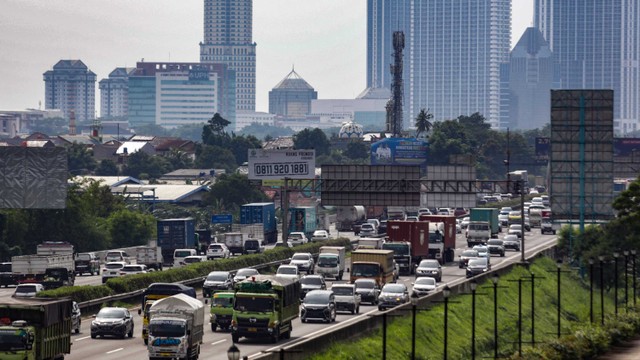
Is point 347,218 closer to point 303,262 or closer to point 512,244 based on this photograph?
point 512,244

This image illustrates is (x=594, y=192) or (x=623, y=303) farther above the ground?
(x=594, y=192)

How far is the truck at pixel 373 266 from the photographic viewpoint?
278 feet

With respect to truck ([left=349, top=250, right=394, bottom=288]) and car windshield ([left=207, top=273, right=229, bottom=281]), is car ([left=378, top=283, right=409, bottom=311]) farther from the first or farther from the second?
car windshield ([left=207, top=273, right=229, bottom=281])

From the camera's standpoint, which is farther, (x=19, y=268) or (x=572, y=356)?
(x=19, y=268)

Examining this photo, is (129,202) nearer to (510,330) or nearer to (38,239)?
(38,239)

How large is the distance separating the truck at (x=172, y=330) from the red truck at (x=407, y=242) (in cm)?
4622

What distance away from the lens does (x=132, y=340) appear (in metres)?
61.1

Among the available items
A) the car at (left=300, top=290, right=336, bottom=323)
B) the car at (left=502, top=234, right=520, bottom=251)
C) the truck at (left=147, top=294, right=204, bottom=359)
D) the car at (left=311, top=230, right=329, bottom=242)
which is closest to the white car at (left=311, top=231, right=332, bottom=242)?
the car at (left=311, top=230, right=329, bottom=242)

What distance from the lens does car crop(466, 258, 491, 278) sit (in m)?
96.9

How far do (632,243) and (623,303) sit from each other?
5724mm

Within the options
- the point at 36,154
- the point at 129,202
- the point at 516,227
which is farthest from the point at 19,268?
the point at 129,202

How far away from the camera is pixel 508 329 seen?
7588 centimetres

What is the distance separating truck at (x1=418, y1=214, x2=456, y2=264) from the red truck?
146 centimetres

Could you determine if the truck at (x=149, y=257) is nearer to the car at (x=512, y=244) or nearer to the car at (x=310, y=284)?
the car at (x=310, y=284)
